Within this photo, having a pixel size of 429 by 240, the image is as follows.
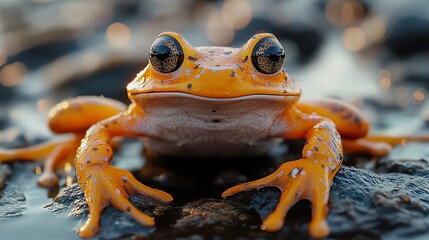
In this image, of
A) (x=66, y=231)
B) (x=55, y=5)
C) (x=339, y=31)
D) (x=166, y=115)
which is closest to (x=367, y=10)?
(x=339, y=31)

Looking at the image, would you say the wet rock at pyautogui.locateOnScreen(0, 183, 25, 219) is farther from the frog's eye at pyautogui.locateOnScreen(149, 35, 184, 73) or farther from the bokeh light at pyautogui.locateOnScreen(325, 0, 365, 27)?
the bokeh light at pyautogui.locateOnScreen(325, 0, 365, 27)

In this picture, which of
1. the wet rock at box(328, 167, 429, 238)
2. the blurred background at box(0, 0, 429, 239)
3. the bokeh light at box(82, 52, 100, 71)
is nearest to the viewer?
the wet rock at box(328, 167, 429, 238)

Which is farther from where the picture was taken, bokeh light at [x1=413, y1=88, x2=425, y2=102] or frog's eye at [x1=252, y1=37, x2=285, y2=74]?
bokeh light at [x1=413, y1=88, x2=425, y2=102]

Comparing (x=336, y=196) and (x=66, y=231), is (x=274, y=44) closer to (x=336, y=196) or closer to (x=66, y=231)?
(x=336, y=196)

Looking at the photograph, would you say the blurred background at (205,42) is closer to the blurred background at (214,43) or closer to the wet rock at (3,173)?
the blurred background at (214,43)

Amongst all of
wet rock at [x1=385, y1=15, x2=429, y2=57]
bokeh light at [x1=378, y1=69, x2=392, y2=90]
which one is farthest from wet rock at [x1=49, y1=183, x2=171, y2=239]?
wet rock at [x1=385, y1=15, x2=429, y2=57]

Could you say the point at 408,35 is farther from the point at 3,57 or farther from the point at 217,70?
the point at 3,57
